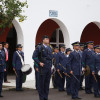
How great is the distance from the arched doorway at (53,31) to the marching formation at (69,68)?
4.70 meters

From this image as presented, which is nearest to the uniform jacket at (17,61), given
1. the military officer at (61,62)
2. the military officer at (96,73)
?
the military officer at (61,62)

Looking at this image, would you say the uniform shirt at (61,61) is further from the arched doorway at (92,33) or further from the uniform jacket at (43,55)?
the arched doorway at (92,33)

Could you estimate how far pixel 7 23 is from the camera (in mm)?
11023

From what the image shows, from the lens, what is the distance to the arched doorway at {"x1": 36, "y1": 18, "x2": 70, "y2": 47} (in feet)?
53.7

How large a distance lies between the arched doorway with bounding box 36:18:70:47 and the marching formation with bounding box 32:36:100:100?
4.70 meters

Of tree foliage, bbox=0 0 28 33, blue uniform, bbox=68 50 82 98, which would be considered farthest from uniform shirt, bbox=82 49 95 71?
tree foliage, bbox=0 0 28 33

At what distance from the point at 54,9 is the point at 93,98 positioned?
7364mm

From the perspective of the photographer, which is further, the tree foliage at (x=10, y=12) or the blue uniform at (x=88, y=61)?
the tree foliage at (x=10, y=12)

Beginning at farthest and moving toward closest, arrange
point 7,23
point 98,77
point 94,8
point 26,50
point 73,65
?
point 94,8, point 26,50, point 7,23, point 98,77, point 73,65

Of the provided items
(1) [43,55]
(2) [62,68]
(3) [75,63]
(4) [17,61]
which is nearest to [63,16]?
(2) [62,68]

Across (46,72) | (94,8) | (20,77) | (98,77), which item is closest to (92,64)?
(98,77)

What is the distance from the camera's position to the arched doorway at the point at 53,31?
644 inches

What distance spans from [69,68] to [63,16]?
23.6 ft

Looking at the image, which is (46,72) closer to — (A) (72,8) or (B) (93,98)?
(B) (93,98)
